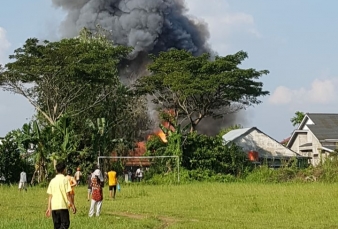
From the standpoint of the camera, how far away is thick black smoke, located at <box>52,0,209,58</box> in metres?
53.7

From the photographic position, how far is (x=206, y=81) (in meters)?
42.0

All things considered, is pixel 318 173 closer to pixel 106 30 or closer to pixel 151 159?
pixel 151 159

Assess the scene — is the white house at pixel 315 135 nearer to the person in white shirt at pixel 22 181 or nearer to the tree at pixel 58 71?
the tree at pixel 58 71

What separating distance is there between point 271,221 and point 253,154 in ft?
117

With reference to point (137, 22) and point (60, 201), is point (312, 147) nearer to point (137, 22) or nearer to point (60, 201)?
point (137, 22)

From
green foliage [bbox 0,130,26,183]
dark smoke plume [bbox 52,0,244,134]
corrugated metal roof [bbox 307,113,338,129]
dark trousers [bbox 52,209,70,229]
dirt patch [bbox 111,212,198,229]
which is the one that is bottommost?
dirt patch [bbox 111,212,198,229]

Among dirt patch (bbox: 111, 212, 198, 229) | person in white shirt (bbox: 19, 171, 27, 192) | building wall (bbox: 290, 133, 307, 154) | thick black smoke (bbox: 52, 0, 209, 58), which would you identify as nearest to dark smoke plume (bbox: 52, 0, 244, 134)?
thick black smoke (bbox: 52, 0, 209, 58)

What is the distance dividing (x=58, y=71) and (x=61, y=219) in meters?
27.1

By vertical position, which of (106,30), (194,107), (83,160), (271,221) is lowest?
(271,221)

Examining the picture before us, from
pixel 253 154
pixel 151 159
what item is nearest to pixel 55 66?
pixel 151 159

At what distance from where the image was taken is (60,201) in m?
10.7

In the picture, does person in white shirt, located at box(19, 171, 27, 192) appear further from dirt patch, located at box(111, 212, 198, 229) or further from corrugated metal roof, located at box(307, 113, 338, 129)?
corrugated metal roof, located at box(307, 113, 338, 129)

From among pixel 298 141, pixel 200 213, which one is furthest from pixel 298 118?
pixel 200 213

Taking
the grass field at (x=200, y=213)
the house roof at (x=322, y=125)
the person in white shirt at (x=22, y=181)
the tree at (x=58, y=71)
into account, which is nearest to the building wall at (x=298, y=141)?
the house roof at (x=322, y=125)
